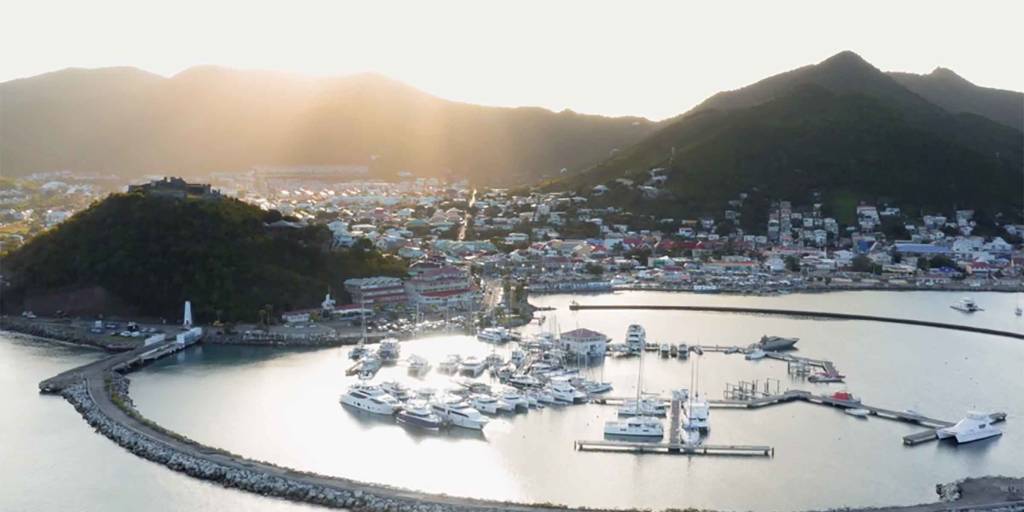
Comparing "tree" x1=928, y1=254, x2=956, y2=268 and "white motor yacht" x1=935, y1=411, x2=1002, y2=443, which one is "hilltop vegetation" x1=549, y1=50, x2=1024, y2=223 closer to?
"tree" x1=928, y1=254, x2=956, y2=268

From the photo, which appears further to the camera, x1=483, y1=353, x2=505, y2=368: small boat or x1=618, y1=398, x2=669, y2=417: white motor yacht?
x1=483, y1=353, x2=505, y2=368: small boat

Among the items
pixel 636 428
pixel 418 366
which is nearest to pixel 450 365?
pixel 418 366

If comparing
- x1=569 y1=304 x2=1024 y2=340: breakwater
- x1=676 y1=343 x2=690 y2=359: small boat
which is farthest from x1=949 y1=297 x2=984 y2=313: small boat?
x1=676 y1=343 x2=690 y2=359: small boat

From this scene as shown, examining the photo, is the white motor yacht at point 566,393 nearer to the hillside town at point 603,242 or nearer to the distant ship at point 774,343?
the distant ship at point 774,343

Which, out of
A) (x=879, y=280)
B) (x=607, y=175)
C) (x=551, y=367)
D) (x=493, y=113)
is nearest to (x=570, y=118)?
(x=493, y=113)

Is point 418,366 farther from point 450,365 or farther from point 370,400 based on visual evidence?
point 370,400

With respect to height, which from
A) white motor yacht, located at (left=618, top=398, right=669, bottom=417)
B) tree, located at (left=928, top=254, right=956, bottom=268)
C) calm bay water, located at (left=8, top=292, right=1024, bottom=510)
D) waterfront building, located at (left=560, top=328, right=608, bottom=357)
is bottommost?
calm bay water, located at (left=8, top=292, right=1024, bottom=510)
